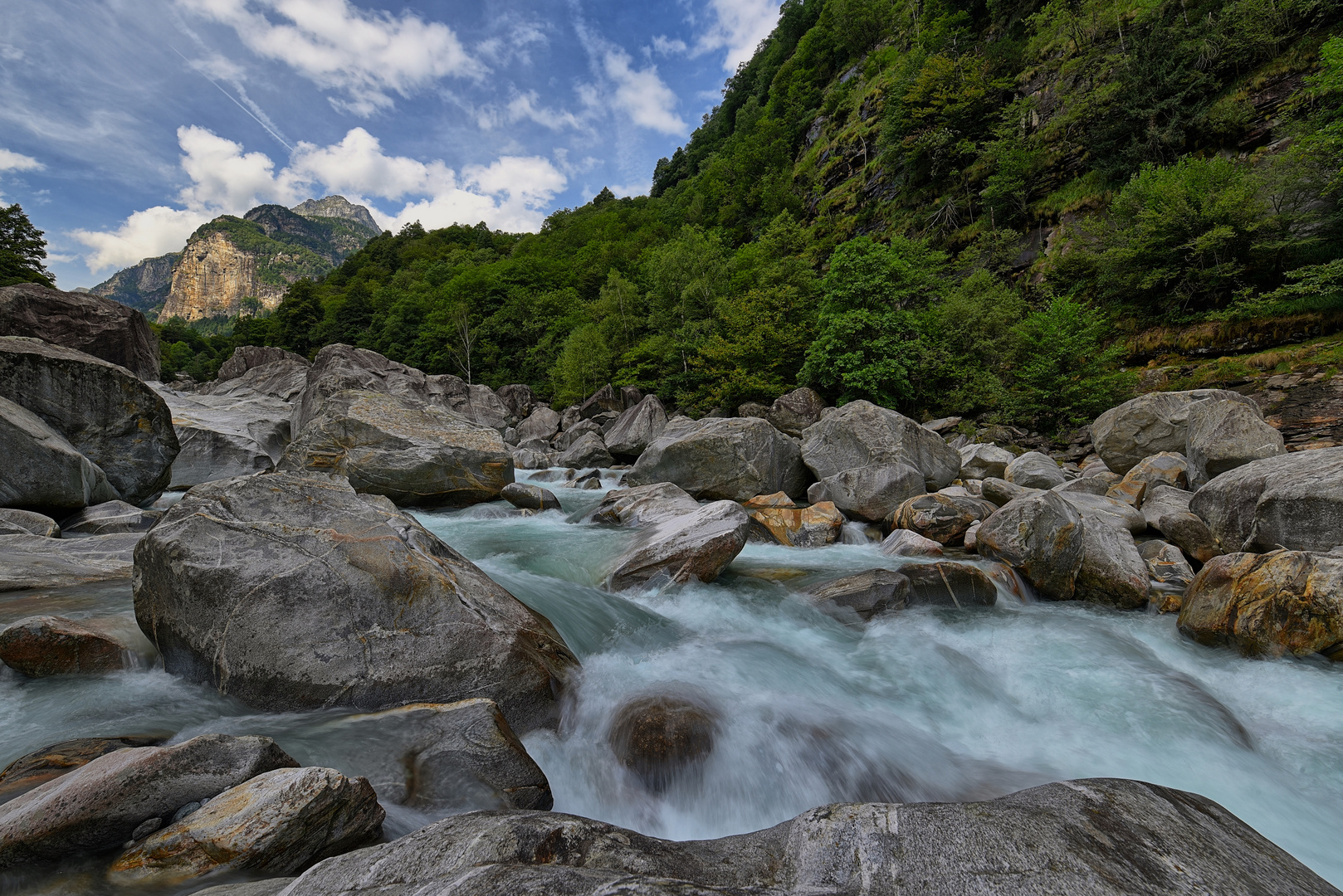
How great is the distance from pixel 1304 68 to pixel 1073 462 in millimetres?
17386

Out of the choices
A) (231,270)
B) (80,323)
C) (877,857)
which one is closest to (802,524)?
(877,857)

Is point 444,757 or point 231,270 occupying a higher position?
point 231,270

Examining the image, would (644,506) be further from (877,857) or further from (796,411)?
(796,411)

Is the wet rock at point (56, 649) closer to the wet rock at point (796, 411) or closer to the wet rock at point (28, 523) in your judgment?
A: the wet rock at point (28, 523)

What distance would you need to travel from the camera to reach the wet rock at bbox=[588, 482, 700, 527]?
30.4 feet

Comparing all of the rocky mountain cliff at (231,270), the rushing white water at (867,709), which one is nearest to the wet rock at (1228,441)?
the rushing white water at (867,709)

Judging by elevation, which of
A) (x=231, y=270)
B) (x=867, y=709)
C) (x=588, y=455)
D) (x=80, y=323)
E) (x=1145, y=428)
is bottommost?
(x=867, y=709)

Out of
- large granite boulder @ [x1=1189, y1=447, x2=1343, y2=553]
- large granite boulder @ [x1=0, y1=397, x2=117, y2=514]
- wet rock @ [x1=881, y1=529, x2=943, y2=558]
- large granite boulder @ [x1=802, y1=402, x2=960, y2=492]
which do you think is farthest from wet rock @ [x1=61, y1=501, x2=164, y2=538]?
large granite boulder @ [x1=1189, y1=447, x2=1343, y2=553]

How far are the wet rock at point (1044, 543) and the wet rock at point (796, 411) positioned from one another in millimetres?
13396

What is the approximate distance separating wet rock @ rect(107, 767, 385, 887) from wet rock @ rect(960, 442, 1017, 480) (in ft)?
47.6

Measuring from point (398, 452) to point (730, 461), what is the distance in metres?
7.23

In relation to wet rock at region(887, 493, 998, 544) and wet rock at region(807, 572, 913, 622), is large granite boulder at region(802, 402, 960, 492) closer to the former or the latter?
wet rock at region(887, 493, 998, 544)

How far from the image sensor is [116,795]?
2.18m

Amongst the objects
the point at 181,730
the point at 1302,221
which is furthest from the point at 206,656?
the point at 1302,221
